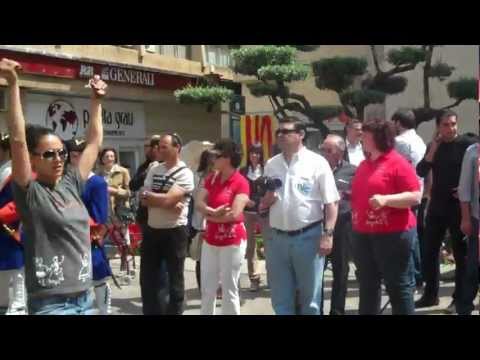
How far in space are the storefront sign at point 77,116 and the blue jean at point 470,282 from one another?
32.0ft

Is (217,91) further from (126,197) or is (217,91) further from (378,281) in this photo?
(378,281)

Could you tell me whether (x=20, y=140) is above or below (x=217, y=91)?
below

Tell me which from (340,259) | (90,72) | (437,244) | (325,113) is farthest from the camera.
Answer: (90,72)

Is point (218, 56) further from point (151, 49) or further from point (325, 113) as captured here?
point (325, 113)

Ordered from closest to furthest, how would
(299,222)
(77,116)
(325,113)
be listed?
(299,222), (325,113), (77,116)

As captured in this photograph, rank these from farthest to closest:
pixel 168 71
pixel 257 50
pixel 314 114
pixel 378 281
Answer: pixel 168 71 → pixel 314 114 → pixel 257 50 → pixel 378 281

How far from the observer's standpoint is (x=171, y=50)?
19219mm

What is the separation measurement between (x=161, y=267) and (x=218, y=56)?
1511cm

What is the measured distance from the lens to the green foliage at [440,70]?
47.7 ft

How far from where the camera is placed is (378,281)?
5.52 metres

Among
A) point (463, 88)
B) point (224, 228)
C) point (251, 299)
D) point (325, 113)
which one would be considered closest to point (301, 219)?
point (224, 228)

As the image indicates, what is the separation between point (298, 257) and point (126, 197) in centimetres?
521
